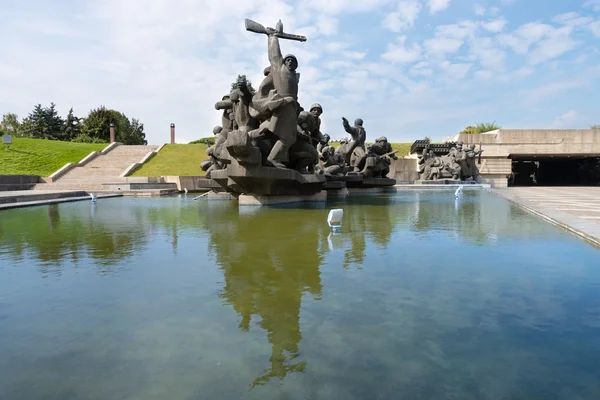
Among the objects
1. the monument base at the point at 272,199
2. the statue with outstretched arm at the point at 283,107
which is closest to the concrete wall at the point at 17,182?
the monument base at the point at 272,199

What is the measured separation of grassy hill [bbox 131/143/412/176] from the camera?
101 feet

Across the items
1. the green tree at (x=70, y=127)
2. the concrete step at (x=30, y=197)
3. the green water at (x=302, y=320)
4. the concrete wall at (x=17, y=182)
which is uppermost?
the green tree at (x=70, y=127)

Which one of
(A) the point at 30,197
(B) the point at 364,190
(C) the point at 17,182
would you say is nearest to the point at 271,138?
(B) the point at 364,190

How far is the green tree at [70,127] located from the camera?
56.3 metres

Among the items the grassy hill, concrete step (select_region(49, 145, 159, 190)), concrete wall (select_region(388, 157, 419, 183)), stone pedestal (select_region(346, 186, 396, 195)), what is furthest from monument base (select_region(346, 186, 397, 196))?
the grassy hill

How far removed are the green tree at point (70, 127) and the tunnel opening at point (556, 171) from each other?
180 ft

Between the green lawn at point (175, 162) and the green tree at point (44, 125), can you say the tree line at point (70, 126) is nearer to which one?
the green tree at point (44, 125)

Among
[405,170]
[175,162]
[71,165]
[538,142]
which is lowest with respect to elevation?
[405,170]

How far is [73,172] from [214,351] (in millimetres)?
30862

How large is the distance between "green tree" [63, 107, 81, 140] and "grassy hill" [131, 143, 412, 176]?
79.5 feet

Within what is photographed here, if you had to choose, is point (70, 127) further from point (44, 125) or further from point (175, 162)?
point (175, 162)

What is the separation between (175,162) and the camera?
114 feet

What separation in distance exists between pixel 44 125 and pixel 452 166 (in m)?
53.2

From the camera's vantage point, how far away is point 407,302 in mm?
3031
